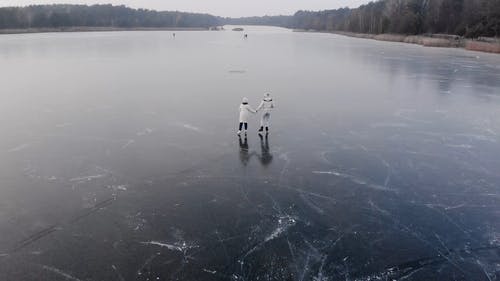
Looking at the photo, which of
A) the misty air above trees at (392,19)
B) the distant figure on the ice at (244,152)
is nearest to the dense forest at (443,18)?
the misty air above trees at (392,19)

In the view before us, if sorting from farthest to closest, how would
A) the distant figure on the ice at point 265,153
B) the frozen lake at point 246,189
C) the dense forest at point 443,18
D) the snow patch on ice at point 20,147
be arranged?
the dense forest at point 443,18, the snow patch on ice at point 20,147, the distant figure on the ice at point 265,153, the frozen lake at point 246,189

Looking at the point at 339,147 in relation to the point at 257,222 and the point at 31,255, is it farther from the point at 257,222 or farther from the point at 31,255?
the point at 31,255

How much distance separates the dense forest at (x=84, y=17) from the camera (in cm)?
7438

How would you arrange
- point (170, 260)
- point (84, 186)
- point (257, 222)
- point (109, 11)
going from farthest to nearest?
point (109, 11), point (84, 186), point (257, 222), point (170, 260)

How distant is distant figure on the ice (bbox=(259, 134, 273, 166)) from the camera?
770 cm

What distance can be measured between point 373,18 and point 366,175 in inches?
3079

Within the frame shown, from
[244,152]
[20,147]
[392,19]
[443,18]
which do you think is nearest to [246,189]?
[244,152]

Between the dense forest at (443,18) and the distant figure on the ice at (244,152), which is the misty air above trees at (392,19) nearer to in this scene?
the dense forest at (443,18)

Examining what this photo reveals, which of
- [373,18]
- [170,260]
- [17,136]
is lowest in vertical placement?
[170,260]

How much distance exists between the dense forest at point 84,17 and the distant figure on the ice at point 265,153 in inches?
3152

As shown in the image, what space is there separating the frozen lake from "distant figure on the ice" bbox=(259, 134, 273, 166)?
2 cm

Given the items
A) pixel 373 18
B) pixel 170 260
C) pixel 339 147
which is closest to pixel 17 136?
pixel 170 260

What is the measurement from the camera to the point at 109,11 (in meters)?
111

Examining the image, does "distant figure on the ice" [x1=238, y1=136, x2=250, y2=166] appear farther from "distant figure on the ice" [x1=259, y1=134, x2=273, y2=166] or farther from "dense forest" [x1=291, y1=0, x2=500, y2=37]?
"dense forest" [x1=291, y1=0, x2=500, y2=37]
